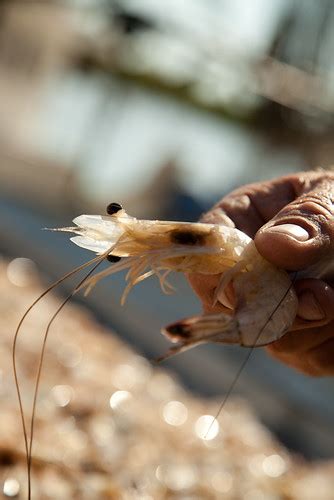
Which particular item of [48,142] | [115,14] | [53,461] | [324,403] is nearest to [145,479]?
[53,461]

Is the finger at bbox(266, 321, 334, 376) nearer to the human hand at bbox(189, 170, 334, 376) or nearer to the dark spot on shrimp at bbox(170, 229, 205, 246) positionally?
the human hand at bbox(189, 170, 334, 376)

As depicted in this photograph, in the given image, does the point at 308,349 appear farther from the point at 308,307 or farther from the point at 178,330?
the point at 178,330

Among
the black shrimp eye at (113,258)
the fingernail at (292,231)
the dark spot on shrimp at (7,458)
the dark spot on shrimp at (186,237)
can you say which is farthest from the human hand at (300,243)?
the dark spot on shrimp at (7,458)

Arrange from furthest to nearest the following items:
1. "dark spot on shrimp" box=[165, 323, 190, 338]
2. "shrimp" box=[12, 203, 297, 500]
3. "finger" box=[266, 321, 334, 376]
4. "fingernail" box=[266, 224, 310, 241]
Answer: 1. "finger" box=[266, 321, 334, 376]
2. "fingernail" box=[266, 224, 310, 241]
3. "shrimp" box=[12, 203, 297, 500]
4. "dark spot on shrimp" box=[165, 323, 190, 338]

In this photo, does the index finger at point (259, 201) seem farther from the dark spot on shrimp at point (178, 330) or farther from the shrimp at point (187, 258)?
the dark spot on shrimp at point (178, 330)

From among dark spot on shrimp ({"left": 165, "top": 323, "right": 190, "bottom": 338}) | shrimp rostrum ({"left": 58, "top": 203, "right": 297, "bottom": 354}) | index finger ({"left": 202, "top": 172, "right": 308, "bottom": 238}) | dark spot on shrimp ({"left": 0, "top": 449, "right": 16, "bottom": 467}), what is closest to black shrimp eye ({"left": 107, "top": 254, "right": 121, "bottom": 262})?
shrimp rostrum ({"left": 58, "top": 203, "right": 297, "bottom": 354})

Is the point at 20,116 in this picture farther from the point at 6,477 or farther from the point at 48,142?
the point at 6,477

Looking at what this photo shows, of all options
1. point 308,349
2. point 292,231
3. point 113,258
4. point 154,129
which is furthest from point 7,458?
point 154,129
